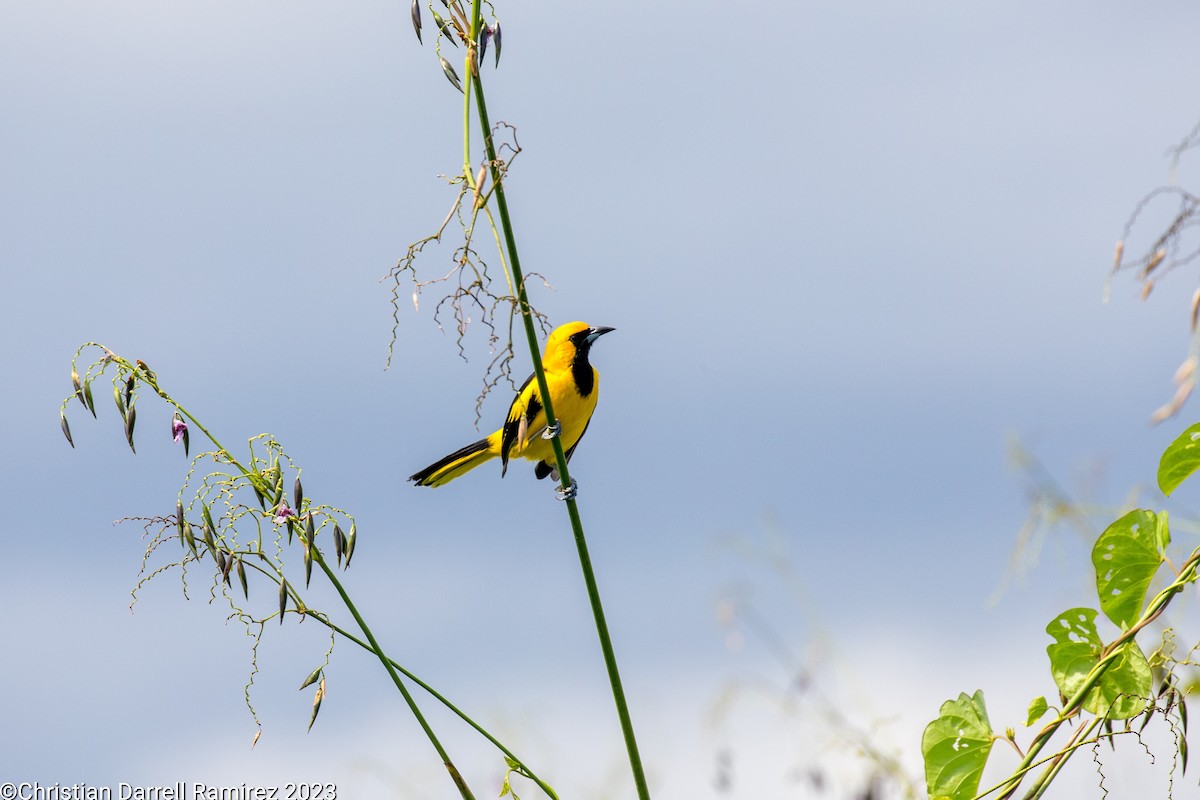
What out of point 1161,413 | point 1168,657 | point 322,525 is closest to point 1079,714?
point 1168,657

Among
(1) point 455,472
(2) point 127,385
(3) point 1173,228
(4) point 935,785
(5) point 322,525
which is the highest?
(1) point 455,472

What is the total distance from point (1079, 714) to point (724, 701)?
3.41 ft

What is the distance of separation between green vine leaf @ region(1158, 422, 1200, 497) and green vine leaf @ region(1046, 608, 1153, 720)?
253 millimetres

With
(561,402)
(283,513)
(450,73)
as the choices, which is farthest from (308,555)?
(561,402)

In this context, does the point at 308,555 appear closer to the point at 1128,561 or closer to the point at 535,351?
the point at 535,351

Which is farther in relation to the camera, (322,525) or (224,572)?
(322,525)

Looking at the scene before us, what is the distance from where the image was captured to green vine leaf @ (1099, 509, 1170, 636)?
79.7 inches

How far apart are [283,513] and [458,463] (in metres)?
4.79

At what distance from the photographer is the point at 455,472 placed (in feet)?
22.6

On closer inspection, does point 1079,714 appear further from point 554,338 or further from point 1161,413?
point 554,338

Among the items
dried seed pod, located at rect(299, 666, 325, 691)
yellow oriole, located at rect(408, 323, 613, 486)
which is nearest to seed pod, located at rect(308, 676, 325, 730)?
dried seed pod, located at rect(299, 666, 325, 691)

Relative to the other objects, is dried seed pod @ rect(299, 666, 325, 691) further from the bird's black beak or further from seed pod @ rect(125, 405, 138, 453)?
the bird's black beak

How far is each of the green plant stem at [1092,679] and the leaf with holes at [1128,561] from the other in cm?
18

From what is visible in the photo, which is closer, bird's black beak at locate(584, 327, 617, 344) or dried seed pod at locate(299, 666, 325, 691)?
dried seed pod at locate(299, 666, 325, 691)
